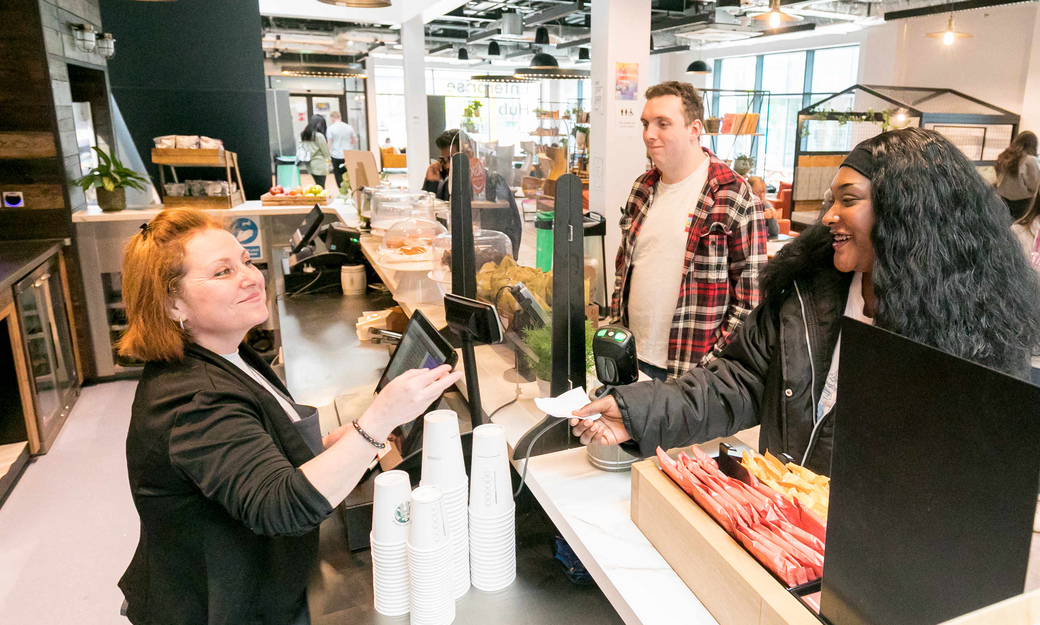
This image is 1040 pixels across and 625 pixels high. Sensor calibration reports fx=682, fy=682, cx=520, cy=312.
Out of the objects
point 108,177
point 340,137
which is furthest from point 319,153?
A: point 108,177

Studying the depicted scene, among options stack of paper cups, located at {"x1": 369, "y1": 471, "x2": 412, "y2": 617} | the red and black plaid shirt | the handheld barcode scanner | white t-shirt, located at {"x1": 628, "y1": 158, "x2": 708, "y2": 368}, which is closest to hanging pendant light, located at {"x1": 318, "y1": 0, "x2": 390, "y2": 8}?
white t-shirt, located at {"x1": 628, "y1": 158, "x2": 708, "y2": 368}

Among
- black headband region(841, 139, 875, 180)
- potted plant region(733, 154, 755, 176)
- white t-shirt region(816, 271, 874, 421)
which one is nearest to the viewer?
black headband region(841, 139, 875, 180)

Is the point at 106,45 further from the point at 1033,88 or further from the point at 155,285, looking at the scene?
the point at 1033,88

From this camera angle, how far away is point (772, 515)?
98 centimetres

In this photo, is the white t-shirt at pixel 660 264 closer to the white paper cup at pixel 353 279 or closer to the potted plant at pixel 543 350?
the potted plant at pixel 543 350

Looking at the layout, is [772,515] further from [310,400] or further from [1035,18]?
[1035,18]

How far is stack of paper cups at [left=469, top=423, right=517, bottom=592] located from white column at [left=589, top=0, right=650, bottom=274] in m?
4.33

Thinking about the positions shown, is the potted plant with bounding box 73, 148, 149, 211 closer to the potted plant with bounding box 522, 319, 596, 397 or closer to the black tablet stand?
the potted plant with bounding box 522, 319, 596, 397

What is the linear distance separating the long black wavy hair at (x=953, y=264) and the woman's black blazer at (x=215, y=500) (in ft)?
3.72

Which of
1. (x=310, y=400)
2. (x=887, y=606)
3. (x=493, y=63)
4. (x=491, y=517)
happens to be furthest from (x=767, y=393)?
(x=493, y=63)

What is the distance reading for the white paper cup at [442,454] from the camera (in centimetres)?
122

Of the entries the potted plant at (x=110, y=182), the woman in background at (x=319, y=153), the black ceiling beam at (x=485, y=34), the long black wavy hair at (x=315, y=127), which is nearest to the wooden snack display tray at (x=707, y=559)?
the potted plant at (x=110, y=182)

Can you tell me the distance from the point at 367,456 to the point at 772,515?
0.67 metres

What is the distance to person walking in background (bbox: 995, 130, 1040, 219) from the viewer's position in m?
6.11
